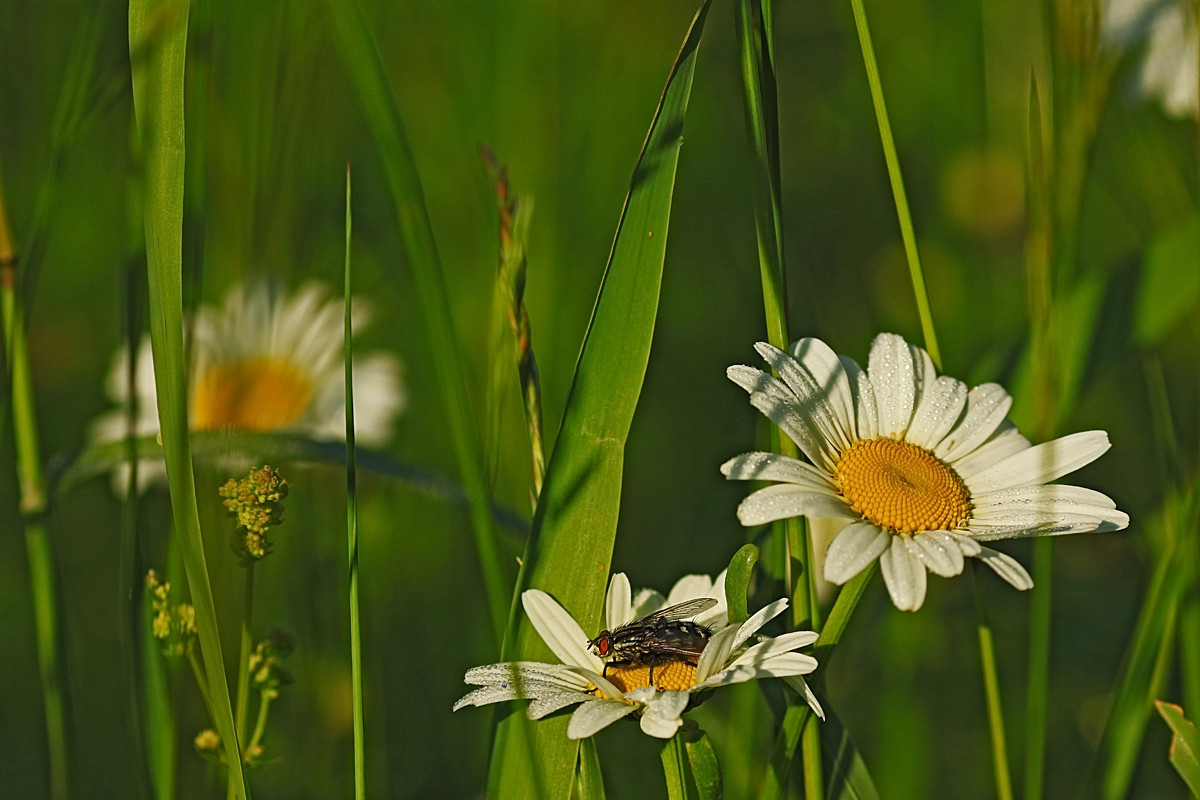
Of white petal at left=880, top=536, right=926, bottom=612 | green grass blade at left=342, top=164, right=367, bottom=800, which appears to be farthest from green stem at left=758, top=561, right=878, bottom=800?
green grass blade at left=342, top=164, right=367, bottom=800

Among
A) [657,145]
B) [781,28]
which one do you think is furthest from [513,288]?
[781,28]

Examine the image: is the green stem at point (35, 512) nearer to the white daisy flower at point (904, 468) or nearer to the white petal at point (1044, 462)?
the white daisy flower at point (904, 468)

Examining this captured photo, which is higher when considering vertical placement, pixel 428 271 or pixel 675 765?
pixel 428 271

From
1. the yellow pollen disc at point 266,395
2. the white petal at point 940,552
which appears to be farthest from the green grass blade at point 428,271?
the yellow pollen disc at point 266,395

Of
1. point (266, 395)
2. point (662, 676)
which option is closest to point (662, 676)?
point (662, 676)

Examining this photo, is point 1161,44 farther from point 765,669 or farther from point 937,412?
point 765,669

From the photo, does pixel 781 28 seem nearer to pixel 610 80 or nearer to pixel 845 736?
pixel 610 80
